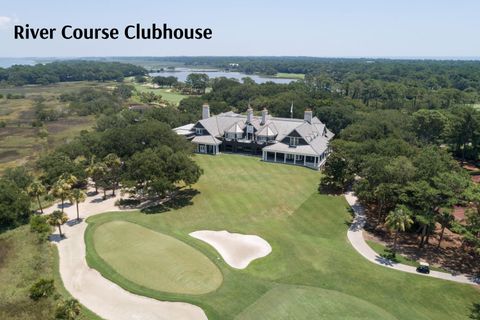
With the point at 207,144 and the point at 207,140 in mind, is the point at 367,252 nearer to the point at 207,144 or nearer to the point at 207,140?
the point at 207,144

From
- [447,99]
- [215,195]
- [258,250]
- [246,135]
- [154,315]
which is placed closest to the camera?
[154,315]

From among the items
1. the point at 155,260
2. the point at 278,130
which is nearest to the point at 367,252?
the point at 155,260

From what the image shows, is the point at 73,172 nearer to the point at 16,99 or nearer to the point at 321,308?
the point at 321,308

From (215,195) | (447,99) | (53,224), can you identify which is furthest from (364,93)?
(53,224)

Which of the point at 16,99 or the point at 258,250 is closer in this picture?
the point at 258,250

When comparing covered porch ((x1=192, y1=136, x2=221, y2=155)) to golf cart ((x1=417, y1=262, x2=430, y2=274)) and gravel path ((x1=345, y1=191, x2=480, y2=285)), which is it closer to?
gravel path ((x1=345, y1=191, x2=480, y2=285))

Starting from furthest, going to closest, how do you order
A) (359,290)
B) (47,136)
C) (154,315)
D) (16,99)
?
(16,99)
(47,136)
(359,290)
(154,315)

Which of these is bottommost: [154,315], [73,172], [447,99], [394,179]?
[154,315]
